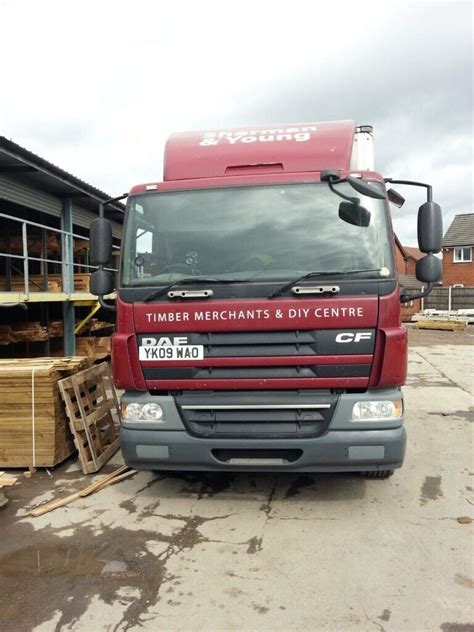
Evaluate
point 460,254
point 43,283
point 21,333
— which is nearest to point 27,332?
point 21,333

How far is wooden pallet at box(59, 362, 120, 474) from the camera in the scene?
5.19 m

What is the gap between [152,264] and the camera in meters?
4.06

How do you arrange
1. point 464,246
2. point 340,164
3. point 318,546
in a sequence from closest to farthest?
point 318,546
point 340,164
point 464,246

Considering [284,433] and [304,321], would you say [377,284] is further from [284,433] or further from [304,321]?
[284,433]

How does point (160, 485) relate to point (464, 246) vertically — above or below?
below

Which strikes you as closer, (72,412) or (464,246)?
(72,412)

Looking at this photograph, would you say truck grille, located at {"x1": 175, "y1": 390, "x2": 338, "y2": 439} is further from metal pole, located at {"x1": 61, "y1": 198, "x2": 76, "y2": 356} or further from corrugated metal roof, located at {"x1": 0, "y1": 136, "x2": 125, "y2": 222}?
metal pole, located at {"x1": 61, "y1": 198, "x2": 76, "y2": 356}

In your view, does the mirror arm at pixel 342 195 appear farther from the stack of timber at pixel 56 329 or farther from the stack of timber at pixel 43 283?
the stack of timber at pixel 43 283

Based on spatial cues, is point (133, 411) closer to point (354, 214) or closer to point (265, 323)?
point (265, 323)

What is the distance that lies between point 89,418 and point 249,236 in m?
2.83

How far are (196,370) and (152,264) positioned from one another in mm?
936

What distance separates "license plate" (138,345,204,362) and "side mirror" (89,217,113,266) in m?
0.96

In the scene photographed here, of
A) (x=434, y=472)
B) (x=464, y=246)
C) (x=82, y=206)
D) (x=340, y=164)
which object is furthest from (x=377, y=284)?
(x=464, y=246)

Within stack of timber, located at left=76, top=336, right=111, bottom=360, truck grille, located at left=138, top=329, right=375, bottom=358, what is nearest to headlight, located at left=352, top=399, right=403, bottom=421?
truck grille, located at left=138, top=329, right=375, bottom=358
